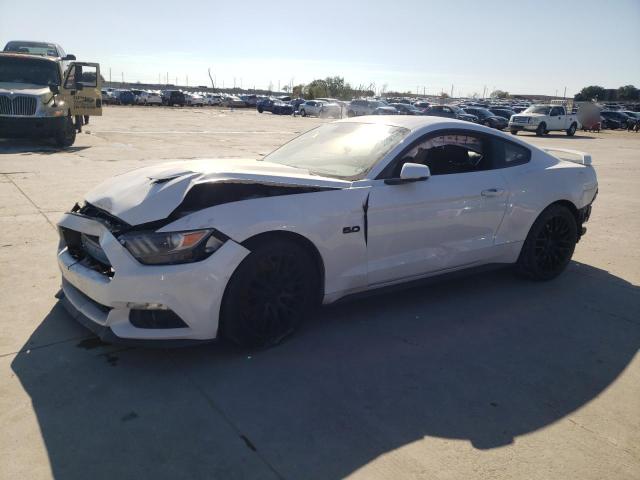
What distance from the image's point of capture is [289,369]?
10.7 feet

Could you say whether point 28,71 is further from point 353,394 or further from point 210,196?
point 353,394

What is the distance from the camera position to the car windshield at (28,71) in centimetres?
1385

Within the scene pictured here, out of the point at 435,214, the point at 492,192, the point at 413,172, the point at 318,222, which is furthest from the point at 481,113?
the point at 318,222

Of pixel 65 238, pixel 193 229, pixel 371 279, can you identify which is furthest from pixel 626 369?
pixel 65 238

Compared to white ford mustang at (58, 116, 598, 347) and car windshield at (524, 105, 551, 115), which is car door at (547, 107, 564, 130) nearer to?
car windshield at (524, 105, 551, 115)

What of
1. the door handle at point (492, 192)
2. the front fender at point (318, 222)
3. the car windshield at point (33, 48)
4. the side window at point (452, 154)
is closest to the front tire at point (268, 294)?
the front fender at point (318, 222)

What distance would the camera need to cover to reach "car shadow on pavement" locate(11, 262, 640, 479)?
2479mm

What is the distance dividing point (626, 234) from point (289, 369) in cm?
598

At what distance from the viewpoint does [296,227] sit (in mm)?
3387

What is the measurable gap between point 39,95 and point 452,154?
12301mm

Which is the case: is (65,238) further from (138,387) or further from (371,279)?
(371,279)

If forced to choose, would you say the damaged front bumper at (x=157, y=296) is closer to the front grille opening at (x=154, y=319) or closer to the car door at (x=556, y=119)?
the front grille opening at (x=154, y=319)

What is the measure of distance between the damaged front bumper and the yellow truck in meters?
11.9

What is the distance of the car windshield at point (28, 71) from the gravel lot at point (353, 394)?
36.4 ft
